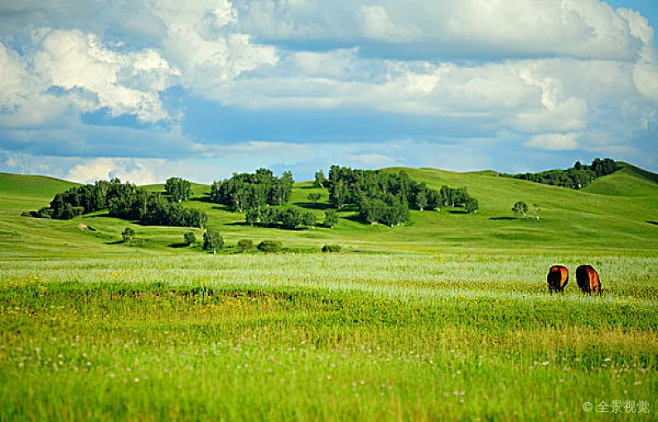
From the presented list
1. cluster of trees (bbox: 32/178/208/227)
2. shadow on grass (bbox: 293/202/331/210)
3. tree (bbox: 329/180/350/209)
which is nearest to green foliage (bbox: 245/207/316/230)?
cluster of trees (bbox: 32/178/208/227)

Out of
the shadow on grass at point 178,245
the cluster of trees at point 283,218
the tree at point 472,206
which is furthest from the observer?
the tree at point 472,206

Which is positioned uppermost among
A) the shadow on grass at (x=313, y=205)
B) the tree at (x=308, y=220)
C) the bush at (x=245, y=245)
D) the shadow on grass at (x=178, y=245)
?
the shadow on grass at (x=313, y=205)

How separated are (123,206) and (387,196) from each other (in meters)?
66.0

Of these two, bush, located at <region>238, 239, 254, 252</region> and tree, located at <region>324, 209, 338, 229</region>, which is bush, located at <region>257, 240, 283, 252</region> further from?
tree, located at <region>324, 209, 338, 229</region>

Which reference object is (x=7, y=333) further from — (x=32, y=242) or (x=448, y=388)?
(x=32, y=242)

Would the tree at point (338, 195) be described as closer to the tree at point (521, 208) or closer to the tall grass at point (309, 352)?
the tree at point (521, 208)

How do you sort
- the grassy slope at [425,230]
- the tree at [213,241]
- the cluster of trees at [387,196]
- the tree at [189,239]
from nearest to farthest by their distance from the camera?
the grassy slope at [425,230] → the tree at [213,241] → the tree at [189,239] → the cluster of trees at [387,196]

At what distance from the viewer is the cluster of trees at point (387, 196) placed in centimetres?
15738

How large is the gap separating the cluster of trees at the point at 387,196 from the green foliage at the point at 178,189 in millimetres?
39472

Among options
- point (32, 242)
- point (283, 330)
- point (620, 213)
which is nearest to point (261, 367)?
point (283, 330)

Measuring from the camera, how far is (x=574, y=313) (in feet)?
76.7

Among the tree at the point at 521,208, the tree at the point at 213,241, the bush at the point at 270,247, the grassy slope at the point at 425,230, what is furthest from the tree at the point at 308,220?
the bush at the point at 270,247

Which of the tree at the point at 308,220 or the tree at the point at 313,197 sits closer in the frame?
the tree at the point at 308,220

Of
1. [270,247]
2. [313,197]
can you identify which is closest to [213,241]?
[270,247]
